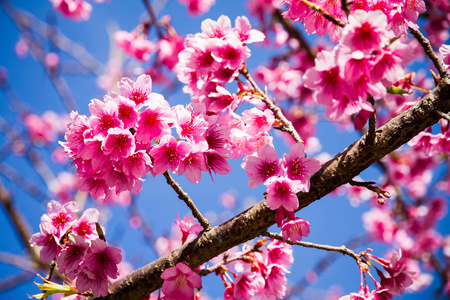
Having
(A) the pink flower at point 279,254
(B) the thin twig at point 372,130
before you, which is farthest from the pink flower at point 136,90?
(A) the pink flower at point 279,254

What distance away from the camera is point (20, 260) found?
3705 mm

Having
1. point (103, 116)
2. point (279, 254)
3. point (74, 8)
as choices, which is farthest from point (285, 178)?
point (74, 8)

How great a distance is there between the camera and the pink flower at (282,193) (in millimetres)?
1234

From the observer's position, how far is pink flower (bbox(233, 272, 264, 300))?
1.59 metres

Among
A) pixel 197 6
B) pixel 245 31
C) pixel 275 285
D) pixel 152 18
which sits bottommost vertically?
pixel 275 285

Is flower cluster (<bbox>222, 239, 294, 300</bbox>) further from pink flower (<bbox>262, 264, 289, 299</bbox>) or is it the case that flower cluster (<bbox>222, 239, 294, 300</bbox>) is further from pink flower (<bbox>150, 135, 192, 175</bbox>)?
pink flower (<bbox>150, 135, 192, 175</bbox>)

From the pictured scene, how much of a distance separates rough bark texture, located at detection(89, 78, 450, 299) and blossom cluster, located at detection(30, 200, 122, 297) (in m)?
0.19

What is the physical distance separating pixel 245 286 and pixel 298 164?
75 cm

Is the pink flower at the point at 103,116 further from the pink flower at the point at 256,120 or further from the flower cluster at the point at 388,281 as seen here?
the flower cluster at the point at 388,281

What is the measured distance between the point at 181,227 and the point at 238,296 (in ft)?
1.58

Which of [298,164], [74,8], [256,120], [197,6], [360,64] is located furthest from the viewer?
[197,6]

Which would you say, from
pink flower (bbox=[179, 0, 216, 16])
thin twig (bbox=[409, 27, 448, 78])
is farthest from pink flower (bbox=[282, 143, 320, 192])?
pink flower (bbox=[179, 0, 216, 16])

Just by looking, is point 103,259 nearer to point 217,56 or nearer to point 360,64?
point 217,56

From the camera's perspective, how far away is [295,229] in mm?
1285
